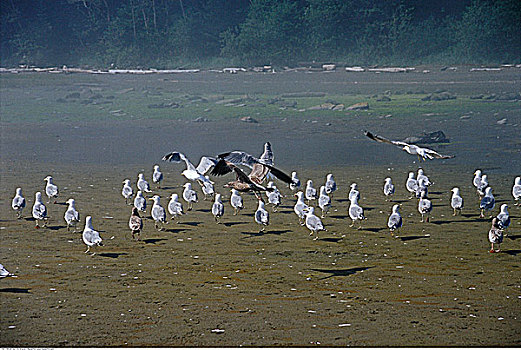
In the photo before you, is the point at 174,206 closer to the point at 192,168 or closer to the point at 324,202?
the point at 324,202

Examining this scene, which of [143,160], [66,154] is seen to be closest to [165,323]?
[143,160]

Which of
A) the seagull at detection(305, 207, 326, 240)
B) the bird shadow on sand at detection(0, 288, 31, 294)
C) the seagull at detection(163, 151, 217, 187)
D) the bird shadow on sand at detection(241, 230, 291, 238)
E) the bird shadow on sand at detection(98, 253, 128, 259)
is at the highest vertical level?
the seagull at detection(163, 151, 217, 187)

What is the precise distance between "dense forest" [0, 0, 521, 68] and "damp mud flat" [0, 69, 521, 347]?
18.2 ft

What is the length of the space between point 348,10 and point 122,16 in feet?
15.8

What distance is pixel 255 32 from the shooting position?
16.0 meters

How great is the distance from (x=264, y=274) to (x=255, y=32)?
10.8 meters

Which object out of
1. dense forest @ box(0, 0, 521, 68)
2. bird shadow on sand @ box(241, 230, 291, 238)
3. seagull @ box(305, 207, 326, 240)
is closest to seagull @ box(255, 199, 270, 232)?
bird shadow on sand @ box(241, 230, 291, 238)

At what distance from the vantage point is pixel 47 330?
4.76 meters

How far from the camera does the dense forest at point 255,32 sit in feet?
→ 50.0

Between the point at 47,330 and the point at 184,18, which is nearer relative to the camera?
the point at 47,330

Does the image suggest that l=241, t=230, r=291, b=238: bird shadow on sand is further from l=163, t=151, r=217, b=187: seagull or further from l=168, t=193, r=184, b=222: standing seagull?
l=163, t=151, r=217, b=187: seagull

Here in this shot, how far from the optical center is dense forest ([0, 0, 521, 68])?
600 inches

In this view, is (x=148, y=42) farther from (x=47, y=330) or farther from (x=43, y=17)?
(x=47, y=330)

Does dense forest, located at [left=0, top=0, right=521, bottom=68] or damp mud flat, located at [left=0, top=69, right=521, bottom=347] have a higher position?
dense forest, located at [left=0, top=0, right=521, bottom=68]
